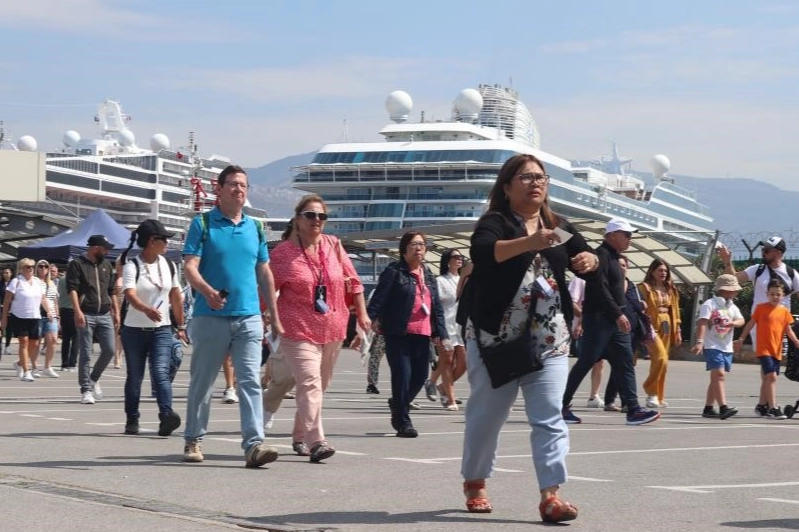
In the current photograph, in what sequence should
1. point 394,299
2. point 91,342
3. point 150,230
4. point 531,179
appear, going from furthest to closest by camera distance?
point 91,342
point 394,299
point 150,230
point 531,179

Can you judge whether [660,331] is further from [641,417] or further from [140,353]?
[140,353]

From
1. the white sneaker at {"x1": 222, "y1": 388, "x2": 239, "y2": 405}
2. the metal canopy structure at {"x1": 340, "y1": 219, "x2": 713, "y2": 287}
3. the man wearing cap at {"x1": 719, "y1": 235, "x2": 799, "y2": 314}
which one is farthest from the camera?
the metal canopy structure at {"x1": 340, "y1": 219, "x2": 713, "y2": 287}

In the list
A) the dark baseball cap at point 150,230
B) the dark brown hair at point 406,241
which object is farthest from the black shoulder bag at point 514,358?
the dark brown hair at point 406,241

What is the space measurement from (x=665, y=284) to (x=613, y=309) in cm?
396

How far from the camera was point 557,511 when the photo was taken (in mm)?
6496

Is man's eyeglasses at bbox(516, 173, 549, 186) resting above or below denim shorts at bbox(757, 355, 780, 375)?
above

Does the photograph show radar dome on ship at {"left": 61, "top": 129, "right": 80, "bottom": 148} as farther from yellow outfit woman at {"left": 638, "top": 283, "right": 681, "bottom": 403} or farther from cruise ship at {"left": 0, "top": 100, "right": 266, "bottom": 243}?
yellow outfit woman at {"left": 638, "top": 283, "right": 681, "bottom": 403}

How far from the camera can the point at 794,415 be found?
1530 centimetres

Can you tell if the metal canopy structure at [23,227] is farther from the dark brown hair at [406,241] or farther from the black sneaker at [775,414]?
the dark brown hair at [406,241]

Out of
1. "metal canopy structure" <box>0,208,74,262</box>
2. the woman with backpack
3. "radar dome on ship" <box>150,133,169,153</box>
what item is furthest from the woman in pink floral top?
"radar dome on ship" <box>150,133,169,153</box>

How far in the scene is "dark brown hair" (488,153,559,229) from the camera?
6926mm

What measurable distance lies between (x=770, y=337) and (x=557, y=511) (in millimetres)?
8598

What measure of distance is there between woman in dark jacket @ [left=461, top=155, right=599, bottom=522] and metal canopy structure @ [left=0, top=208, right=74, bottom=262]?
2997cm

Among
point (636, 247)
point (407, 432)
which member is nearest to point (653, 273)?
point (407, 432)
